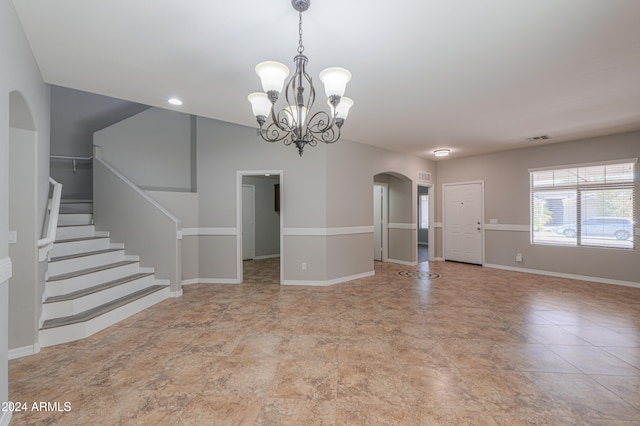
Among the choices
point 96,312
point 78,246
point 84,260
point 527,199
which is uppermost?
point 527,199

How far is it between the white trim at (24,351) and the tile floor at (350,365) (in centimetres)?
7

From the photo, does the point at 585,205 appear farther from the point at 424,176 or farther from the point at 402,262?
the point at 402,262

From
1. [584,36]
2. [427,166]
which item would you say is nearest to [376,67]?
[584,36]

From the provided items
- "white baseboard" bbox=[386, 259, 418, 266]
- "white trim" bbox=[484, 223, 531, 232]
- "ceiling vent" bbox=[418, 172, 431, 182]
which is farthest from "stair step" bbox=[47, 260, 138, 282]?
"white trim" bbox=[484, 223, 531, 232]

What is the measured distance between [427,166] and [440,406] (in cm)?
594

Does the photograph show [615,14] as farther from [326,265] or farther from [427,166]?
[427,166]

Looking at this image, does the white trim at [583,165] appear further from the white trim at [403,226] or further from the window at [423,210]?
the window at [423,210]

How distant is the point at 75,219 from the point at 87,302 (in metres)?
1.77

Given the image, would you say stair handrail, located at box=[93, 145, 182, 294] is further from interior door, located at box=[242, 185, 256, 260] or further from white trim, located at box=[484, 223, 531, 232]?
white trim, located at box=[484, 223, 531, 232]

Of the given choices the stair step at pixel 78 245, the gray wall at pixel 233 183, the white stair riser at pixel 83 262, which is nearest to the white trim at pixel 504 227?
the gray wall at pixel 233 183

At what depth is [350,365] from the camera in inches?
88.4

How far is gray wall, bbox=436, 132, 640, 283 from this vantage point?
4637mm

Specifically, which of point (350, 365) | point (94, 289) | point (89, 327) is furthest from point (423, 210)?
point (89, 327)

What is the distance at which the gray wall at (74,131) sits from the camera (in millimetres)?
4895
